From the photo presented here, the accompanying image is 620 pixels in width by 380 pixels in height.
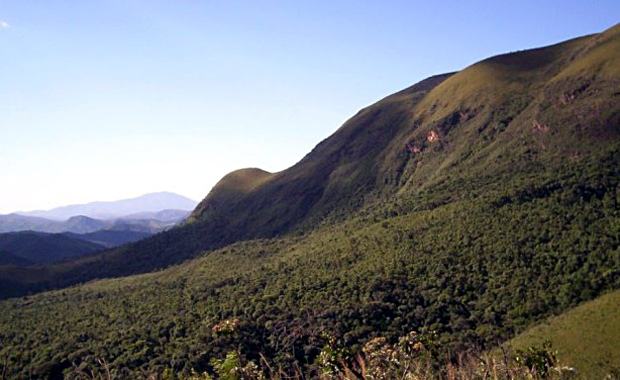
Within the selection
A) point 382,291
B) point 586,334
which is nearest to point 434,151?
point 382,291

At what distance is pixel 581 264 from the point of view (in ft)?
188

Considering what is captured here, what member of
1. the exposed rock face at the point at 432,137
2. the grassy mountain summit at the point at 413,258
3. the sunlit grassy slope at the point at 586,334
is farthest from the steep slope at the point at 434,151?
the sunlit grassy slope at the point at 586,334

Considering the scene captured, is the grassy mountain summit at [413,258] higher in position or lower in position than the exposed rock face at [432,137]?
lower

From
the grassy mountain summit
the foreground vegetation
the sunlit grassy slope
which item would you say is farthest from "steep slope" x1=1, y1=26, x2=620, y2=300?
the sunlit grassy slope

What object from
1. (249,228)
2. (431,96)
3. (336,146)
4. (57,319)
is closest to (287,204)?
(249,228)

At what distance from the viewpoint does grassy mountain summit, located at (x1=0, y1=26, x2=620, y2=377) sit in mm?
52531

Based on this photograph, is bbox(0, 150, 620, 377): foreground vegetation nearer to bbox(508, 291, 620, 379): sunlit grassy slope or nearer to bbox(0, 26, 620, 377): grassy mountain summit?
bbox(0, 26, 620, 377): grassy mountain summit

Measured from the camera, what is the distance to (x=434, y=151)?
4902 inches

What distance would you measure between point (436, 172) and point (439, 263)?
49542 mm

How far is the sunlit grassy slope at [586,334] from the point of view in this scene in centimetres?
3988

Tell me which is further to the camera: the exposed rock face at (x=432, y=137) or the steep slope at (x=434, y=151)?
the exposed rock face at (x=432, y=137)

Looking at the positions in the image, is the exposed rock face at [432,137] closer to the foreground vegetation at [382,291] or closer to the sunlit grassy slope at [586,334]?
the foreground vegetation at [382,291]

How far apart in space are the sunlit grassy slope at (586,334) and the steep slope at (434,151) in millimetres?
35290

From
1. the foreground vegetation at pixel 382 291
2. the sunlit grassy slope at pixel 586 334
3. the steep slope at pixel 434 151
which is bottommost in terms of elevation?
the sunlit grassy slope at pixel 586 334
